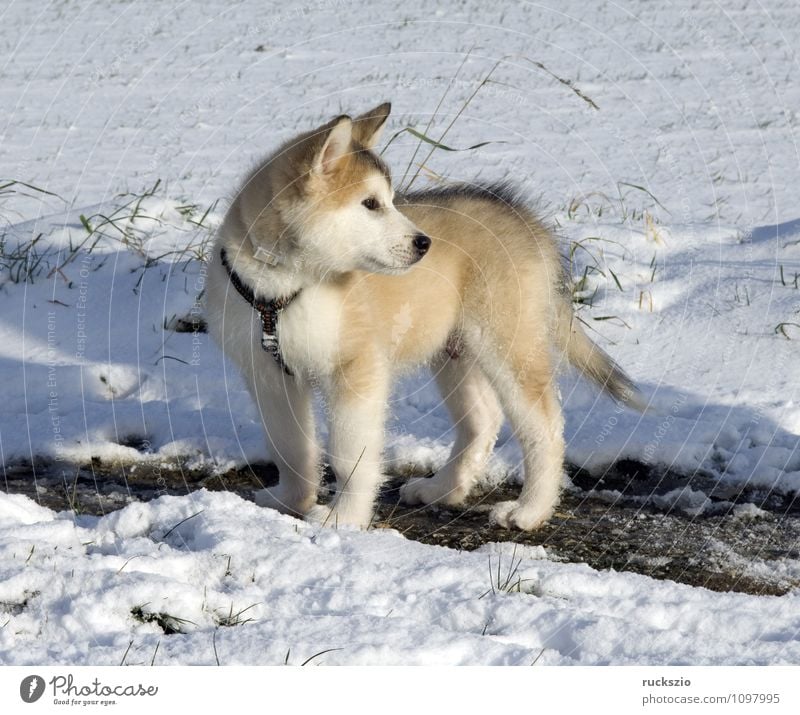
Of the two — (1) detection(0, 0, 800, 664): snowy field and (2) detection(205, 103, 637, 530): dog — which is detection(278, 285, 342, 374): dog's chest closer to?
(2) detection(205, 103, 637, 530): dog

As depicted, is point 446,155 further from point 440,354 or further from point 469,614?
point 469,614

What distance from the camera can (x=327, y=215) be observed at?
13.1ft

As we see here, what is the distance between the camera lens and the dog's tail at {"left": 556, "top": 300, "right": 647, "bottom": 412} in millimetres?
4883

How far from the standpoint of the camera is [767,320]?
609 cm

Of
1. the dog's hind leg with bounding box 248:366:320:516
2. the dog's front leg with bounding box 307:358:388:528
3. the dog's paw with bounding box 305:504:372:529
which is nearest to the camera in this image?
the dog's front leg with bounding box 307:358:388:528

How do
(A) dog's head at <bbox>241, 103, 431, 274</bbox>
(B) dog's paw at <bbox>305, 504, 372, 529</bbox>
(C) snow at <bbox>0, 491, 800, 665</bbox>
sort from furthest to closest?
(B) dog's paw at <bbox>305, 504, 372, 529</bbox>
(A) dog's head at <bbox>241, 103, 431, 274</bbox>
(C) snow at <bbox>0, 491, 800, 665</bbox>

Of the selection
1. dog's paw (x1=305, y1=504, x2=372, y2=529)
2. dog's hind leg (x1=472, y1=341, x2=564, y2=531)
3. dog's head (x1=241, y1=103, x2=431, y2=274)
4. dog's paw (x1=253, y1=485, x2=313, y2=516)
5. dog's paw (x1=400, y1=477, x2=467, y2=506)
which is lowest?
dog's paw (x1=253, y1=485, x2=313, y2=516)

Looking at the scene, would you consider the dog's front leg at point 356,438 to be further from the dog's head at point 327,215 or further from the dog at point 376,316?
the dog's head at point 327,215

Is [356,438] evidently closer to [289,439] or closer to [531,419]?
[289,439]

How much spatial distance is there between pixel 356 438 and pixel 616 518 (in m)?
1.16

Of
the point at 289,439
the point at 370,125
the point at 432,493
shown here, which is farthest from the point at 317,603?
the point at 370,125

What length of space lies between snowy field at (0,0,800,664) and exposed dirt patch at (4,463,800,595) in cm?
7

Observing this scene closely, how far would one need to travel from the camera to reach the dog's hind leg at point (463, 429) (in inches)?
185

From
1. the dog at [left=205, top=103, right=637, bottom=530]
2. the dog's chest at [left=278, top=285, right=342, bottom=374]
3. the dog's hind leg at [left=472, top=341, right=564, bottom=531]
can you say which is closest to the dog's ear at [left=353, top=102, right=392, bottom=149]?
the dog at [left=205, top=103, right=637, bottom=530]
